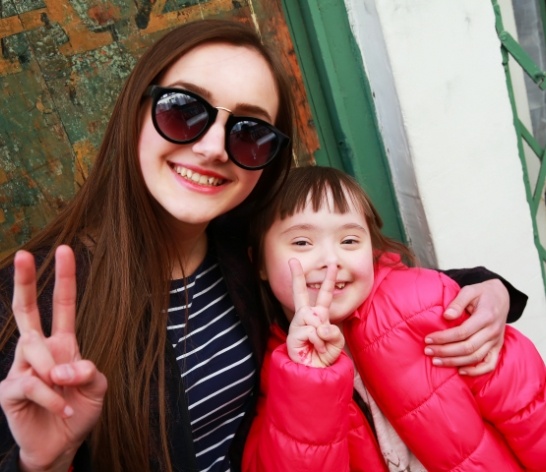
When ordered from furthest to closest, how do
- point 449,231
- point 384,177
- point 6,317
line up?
point 384,177
point 449,231
point 6,317

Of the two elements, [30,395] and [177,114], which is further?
[177,114]

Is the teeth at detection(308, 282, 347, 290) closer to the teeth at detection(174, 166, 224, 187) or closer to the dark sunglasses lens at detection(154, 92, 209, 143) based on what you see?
the teeth at detection(174, 166, 224, 187)

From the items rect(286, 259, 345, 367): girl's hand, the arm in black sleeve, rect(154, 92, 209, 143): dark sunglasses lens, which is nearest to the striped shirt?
rect(286, 259, 345, 367): girl's hand

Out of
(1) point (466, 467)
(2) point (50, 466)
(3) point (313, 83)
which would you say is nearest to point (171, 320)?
(2) point (50, 466)

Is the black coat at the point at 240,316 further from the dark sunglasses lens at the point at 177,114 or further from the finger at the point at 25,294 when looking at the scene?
the dark sunglasses lens at the point at 177,114

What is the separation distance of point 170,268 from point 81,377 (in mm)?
641

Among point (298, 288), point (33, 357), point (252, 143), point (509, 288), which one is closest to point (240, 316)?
point (298, 288)

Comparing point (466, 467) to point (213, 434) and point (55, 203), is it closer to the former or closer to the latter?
point (213, 434)

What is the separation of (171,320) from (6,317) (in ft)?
1.43

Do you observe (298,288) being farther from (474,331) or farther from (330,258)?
(474,331)

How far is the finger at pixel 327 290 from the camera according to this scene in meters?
1.28

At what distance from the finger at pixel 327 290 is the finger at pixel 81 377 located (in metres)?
0.59

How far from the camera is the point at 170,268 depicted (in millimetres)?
1471

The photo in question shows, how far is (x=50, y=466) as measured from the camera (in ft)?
3.02
